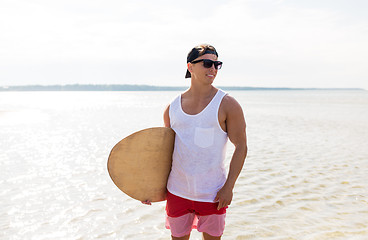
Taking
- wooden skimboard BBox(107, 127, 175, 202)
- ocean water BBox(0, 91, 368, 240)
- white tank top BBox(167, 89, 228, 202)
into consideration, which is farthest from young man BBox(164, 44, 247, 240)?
ocean water BBox(0, 91, 368, 240)

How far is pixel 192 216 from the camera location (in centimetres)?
264

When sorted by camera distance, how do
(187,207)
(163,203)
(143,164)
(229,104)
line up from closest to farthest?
(229,104)
(187,207)
(143,164)
(163,203)

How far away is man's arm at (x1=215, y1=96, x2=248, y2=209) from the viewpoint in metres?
2.44

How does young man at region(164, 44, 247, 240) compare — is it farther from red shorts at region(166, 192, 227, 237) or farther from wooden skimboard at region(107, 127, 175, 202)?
wooden skimboard at region(107, 127, 175, 202)

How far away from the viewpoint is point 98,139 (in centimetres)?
1217

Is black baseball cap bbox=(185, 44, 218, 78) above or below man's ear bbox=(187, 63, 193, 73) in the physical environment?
above

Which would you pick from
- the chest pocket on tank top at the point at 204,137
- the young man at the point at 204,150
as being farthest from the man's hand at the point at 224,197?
the chest pocket on tank top at the point at 204,137

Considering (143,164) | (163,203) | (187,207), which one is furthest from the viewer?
(163,203)

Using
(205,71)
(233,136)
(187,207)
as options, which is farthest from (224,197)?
(205,71)

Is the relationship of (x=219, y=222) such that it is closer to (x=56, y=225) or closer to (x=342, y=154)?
(x=56, y=225)

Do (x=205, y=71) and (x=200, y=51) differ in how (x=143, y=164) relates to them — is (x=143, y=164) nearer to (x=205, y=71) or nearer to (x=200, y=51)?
(x=205, y=71)

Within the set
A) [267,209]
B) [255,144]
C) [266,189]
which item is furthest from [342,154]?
[267,209]

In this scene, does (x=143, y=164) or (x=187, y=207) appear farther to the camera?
(x=143, y=164)

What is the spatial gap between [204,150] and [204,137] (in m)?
0.10
